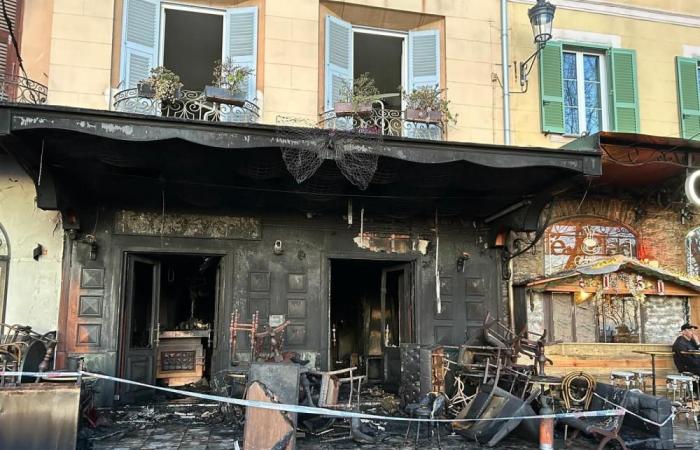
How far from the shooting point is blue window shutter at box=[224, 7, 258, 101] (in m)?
10.0

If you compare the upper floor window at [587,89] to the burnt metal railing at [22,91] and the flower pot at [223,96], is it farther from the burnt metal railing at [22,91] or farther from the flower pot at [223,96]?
the burnt metal railing at [22,91]

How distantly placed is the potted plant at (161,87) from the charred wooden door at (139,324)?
2712 millimetres

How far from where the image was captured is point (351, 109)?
364 inches

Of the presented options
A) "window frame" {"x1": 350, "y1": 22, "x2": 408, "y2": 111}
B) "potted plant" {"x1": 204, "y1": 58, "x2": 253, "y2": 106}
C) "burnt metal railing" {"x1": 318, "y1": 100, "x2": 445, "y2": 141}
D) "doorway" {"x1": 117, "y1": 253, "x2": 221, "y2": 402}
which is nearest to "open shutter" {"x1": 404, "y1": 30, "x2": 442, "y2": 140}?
"window frame" {"x1": 350, "y1": 22, "x2": 408, "y2": 111}

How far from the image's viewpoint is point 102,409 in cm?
893

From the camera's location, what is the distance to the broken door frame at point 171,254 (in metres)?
9.39

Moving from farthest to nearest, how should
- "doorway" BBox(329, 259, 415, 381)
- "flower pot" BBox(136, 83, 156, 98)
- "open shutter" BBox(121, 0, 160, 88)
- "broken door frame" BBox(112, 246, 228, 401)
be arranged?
"doorway" BBox(329, 259, 415, 381) → "open shutter" BBox(121, 0, 160, 88) → "broken door frame" BBox(112, 246, 228, 401) → "flower pot" BBox(136, 83, 156, 98)

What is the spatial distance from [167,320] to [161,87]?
6.91 meters

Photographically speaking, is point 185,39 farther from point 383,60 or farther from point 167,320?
Answer: point 167,320

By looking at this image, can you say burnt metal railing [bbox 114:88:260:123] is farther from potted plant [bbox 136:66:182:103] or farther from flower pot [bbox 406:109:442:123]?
flower pot [bbox 406:109:442:123]

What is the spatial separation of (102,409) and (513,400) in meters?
6.02

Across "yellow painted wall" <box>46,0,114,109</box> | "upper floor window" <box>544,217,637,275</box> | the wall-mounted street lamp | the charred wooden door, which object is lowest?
the charred wooden door

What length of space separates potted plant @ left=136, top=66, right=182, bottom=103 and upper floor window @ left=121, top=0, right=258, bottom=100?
32.2 inches

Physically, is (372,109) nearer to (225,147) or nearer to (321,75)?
(321,75)
